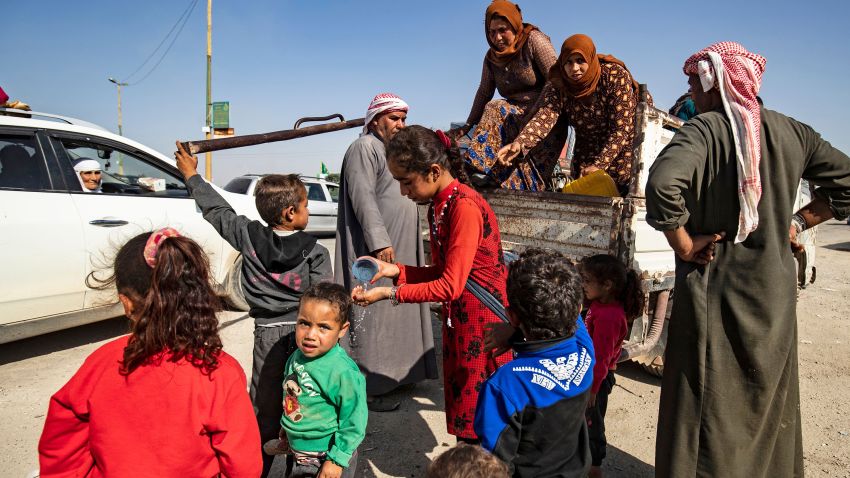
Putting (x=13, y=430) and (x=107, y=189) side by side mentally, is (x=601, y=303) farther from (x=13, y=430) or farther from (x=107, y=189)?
(x=107, y=189)

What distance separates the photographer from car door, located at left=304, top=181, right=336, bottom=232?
12320 mm

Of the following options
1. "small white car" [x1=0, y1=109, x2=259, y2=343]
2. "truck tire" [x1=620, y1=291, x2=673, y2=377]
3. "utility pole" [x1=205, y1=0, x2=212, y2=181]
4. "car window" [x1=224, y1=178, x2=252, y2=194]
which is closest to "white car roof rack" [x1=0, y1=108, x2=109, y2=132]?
"small white car" [x1=0, y1=109, x2=259, y2=343]

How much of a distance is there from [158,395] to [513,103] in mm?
3747

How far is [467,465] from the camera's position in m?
1.16

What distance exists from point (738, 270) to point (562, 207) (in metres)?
1.46

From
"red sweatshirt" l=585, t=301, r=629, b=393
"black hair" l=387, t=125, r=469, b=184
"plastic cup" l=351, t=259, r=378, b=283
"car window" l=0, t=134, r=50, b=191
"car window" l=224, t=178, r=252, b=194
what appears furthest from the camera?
"car window" l=224, t=178, r=252, b=194

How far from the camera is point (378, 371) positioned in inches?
127

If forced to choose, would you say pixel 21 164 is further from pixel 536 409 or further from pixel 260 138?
pixel 536 409

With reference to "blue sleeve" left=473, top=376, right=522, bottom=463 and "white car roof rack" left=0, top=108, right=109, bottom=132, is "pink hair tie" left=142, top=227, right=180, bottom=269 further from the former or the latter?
"white car roof rack" left=0, top=108, right=109, bottom=132

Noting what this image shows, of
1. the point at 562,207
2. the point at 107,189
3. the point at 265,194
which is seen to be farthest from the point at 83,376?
the point at 107,189

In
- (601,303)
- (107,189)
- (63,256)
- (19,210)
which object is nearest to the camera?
(601,303)

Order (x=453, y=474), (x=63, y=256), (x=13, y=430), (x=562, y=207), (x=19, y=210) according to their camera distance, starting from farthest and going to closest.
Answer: (x=63, y=256), (x=19, y=210), (x=562, y=207), (x=13, y=430), (x=453, y=474)

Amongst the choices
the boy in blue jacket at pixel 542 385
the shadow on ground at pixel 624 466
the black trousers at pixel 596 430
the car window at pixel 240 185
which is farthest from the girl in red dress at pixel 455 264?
the car window at pixel 240 185

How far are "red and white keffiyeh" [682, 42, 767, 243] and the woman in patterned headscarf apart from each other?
219 centimetres
